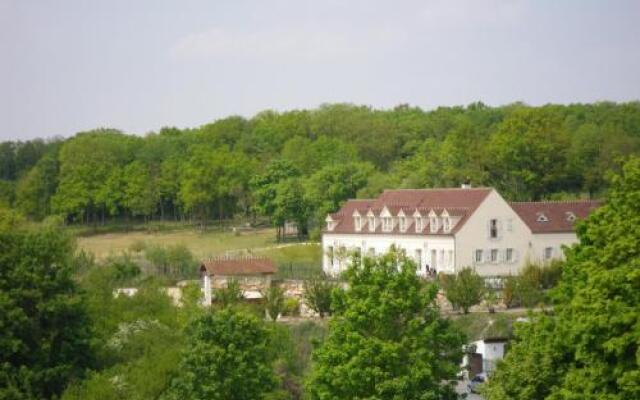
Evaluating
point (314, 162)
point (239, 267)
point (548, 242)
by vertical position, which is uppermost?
point (314, 162)

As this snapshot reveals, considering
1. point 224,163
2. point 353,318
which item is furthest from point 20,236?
point 224,163

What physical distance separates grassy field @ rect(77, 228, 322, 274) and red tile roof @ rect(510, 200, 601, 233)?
1185 centimetres

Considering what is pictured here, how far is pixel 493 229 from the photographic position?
6925 cm

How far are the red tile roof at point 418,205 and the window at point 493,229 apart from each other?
1.15m

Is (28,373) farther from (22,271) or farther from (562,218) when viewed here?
(562,218)

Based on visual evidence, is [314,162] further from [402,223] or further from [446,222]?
[446,222]

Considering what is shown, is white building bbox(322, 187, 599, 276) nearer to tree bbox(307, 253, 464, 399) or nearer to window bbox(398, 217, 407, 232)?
window bbox(398, 217, 407, 232)

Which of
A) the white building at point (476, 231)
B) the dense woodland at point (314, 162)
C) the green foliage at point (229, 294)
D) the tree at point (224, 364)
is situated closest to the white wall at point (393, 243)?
the white building at point (476, 231)

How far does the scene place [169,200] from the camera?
11994 cm

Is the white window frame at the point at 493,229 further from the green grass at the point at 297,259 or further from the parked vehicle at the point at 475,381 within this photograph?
the parked vehicle at the point at 475,381

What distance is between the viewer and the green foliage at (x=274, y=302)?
193ft

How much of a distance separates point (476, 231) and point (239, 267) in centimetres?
1196

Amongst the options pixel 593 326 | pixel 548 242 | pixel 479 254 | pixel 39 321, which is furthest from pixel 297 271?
pixel 593 326

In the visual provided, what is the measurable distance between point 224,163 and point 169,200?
1130 cm
